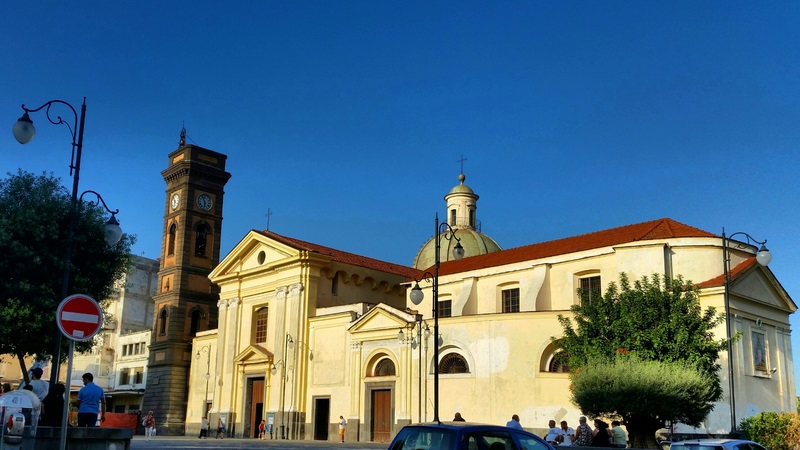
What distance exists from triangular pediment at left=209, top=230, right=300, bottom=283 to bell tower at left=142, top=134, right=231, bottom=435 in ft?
11.7

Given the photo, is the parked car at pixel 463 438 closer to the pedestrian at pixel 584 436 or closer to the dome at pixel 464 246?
the pedestrian at pixel 584 436

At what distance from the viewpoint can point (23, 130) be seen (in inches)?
564

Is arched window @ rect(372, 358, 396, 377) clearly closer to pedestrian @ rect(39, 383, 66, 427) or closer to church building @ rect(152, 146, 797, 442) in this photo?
church building @ rect(152, 146, 797, 442)

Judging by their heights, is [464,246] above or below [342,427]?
above

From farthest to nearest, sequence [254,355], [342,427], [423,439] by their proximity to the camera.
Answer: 1. [254,355]
2. [342,427]
3. [423,439]

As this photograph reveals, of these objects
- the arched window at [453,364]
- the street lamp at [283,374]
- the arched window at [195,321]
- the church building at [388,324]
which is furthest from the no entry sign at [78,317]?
the arched window at [195,321]

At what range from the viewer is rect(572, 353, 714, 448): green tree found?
942 inches

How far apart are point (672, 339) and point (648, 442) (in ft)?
15.6

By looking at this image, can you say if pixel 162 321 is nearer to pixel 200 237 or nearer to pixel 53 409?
pixel 200 237

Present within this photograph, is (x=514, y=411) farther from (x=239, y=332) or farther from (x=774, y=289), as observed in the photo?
(x=239, y=332)

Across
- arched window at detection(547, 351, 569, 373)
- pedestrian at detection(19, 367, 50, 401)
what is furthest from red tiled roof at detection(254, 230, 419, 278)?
pedestrian at detection(19, 367, 50, 401)

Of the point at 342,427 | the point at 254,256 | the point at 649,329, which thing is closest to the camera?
the point at 649,329

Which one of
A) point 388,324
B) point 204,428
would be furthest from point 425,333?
point 204,428

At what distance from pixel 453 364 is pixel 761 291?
14.2m
